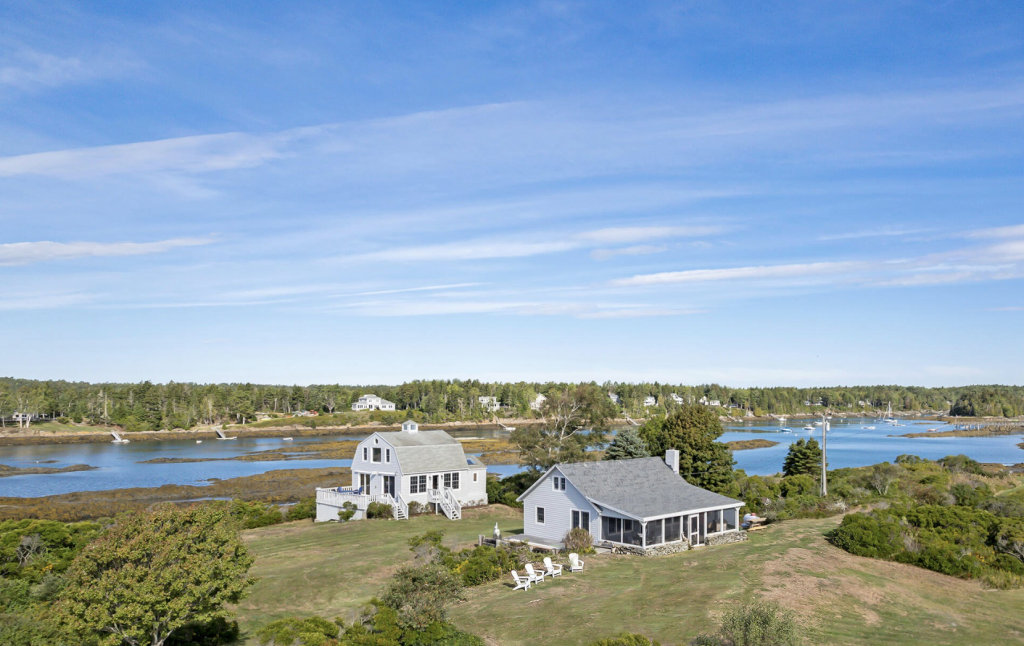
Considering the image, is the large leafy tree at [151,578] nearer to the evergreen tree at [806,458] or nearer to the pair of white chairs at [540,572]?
the pair of white chairs at [540,572]

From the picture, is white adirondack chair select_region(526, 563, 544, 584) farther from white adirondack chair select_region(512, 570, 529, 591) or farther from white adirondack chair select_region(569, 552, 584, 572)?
white adirondack chair select_region(569, 552, 584, 572)

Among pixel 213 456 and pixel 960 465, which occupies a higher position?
pixel 960 465

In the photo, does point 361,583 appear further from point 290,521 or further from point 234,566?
point 290,521

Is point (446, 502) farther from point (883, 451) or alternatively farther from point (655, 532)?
point (883, 451)

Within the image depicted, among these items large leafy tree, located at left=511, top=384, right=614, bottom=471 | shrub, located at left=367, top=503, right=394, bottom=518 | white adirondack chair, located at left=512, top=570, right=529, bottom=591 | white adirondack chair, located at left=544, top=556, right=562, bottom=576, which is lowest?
shrub, located at left=367, top=503, right=394, bottom=518

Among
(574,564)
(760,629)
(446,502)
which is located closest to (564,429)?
(446,502)

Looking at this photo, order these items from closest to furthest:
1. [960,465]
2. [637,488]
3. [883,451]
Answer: [637,488]
[960,465]
[883,451]

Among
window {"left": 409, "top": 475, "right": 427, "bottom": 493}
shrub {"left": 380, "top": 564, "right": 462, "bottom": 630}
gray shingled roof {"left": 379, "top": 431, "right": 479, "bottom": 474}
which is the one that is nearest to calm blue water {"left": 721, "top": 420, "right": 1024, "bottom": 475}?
gray shingled roof {"left": 379, "top": 431, "right": 479, "bottom": 474}
